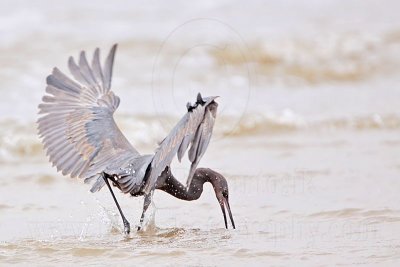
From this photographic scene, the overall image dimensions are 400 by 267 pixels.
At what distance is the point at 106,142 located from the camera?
7.84m

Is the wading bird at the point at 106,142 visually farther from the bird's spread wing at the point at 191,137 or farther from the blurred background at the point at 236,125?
the blurred background at the point at 236,125

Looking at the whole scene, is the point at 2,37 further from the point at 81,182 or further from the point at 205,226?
the point at 205,226

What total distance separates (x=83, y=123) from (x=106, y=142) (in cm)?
36

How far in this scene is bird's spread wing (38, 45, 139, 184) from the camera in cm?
772

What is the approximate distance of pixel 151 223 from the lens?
749 cm

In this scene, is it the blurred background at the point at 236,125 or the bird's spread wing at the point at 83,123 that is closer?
the blurred background at the point at 236,125

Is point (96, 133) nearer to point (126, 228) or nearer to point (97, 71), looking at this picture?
point (97, 71)

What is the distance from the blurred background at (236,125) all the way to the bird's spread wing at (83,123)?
465mm

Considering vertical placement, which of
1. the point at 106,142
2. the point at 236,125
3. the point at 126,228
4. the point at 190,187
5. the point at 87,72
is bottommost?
the point at 126,228

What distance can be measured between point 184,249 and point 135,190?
0.66 meters

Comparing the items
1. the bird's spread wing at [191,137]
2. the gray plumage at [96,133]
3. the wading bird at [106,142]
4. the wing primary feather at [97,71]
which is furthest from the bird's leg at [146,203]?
the wing primary feather at [97,71]

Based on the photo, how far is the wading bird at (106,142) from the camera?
6539mm

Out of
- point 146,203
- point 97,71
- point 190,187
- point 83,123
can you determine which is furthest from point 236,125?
point 146,203

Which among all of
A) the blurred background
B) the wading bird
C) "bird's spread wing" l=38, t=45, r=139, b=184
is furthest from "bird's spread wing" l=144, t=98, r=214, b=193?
"bird's spread wing" l=38, t=45, r=139, b=184
